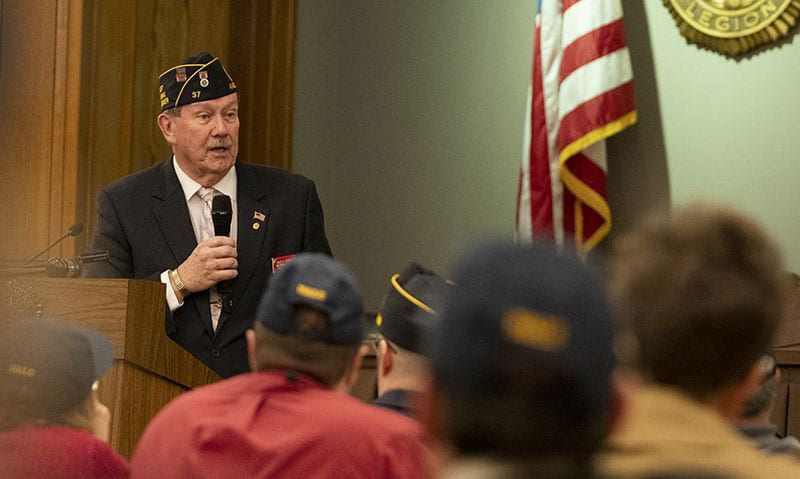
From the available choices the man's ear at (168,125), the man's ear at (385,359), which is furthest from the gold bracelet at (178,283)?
the man's ear at (385,359)

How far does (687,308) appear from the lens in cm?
123

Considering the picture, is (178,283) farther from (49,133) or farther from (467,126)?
(467,126)

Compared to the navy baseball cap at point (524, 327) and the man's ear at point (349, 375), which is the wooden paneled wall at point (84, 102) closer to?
the man's ear at point (349, 375)

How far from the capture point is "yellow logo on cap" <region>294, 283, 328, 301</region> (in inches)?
78.2

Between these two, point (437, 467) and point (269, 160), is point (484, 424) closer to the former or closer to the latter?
point (437, 467)

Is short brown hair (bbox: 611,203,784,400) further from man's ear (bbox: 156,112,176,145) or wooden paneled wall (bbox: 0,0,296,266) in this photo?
wooden paneled wall (bbox: 0,0,296,266)

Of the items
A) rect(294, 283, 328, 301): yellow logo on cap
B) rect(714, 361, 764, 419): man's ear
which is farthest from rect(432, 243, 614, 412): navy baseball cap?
rect(294, 283, 328, 301): yellow logo on cap

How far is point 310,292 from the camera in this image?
78.5 inches

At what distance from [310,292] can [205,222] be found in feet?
7.35

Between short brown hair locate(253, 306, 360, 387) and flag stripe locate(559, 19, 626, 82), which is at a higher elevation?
flag stripe locate(559, 19, 626, 82)

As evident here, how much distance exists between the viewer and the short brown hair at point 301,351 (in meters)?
1.99

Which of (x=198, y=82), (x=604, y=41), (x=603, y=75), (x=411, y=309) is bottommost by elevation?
(x=411, y=309)

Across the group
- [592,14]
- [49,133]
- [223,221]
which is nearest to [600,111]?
[592,14]

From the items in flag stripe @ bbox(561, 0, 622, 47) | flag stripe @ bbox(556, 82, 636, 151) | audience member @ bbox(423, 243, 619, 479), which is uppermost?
flag stripe @ bbox(561, 0, 622, 47)
